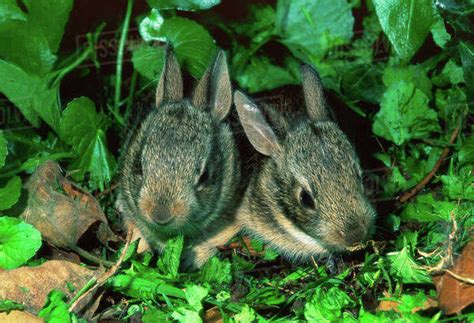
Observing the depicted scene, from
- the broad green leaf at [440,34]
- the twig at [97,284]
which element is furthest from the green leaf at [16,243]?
the broad green leaf at [440,34]

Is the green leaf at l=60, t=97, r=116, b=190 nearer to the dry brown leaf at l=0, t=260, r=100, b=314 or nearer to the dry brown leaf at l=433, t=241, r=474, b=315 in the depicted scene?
the dry brown leaf at l=0, t=260, r=100, b=314

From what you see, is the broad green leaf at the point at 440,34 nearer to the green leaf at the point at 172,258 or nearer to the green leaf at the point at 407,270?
the green leaf at the point at 407,270

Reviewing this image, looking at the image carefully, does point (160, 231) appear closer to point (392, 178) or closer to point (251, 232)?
point (251, 232)

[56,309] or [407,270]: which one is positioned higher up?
[407,270]

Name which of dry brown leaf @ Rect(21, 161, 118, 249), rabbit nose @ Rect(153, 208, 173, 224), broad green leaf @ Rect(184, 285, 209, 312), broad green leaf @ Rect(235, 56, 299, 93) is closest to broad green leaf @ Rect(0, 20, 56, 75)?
dry brown leaf @ Rect(21, 161, 118, 249)

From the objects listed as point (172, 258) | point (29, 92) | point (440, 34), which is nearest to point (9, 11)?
point (29, 92)

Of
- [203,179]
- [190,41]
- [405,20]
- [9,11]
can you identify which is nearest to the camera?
[203,179]

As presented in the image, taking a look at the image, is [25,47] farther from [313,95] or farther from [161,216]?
[313,95]

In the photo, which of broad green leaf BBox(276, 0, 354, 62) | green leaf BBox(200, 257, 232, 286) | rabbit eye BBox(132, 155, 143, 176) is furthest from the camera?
broad green leaf BBox(276, 0, 354, 62)
